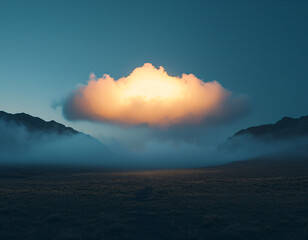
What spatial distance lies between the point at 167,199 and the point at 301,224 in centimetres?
1563

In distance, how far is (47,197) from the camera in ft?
108

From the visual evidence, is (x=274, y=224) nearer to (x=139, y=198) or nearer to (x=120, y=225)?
(x=120, y=225)

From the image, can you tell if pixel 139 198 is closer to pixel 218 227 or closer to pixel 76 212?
pixel 76 212

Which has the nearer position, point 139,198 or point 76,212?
point 76,212

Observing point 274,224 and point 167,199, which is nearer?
point 274,224

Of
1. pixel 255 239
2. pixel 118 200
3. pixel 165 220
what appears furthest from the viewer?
pixel 118 200

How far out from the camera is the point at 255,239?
56.1 ft

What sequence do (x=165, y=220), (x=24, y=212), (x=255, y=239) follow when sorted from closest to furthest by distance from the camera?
(x=255, y=239)
(x=165, y=220)
(x=24, y=212)

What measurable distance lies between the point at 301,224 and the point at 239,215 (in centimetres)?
502

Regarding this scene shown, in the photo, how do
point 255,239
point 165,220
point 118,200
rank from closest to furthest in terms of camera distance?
point 255,239, point 165,220, point 118,200

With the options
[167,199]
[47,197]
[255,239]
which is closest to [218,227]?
[255,239]

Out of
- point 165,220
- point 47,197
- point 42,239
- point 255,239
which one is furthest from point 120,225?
point 47,197

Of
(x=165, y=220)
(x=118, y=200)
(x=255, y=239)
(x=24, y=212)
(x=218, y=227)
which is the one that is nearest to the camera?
(x=255, y=239)

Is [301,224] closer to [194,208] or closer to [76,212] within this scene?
[194,208]
